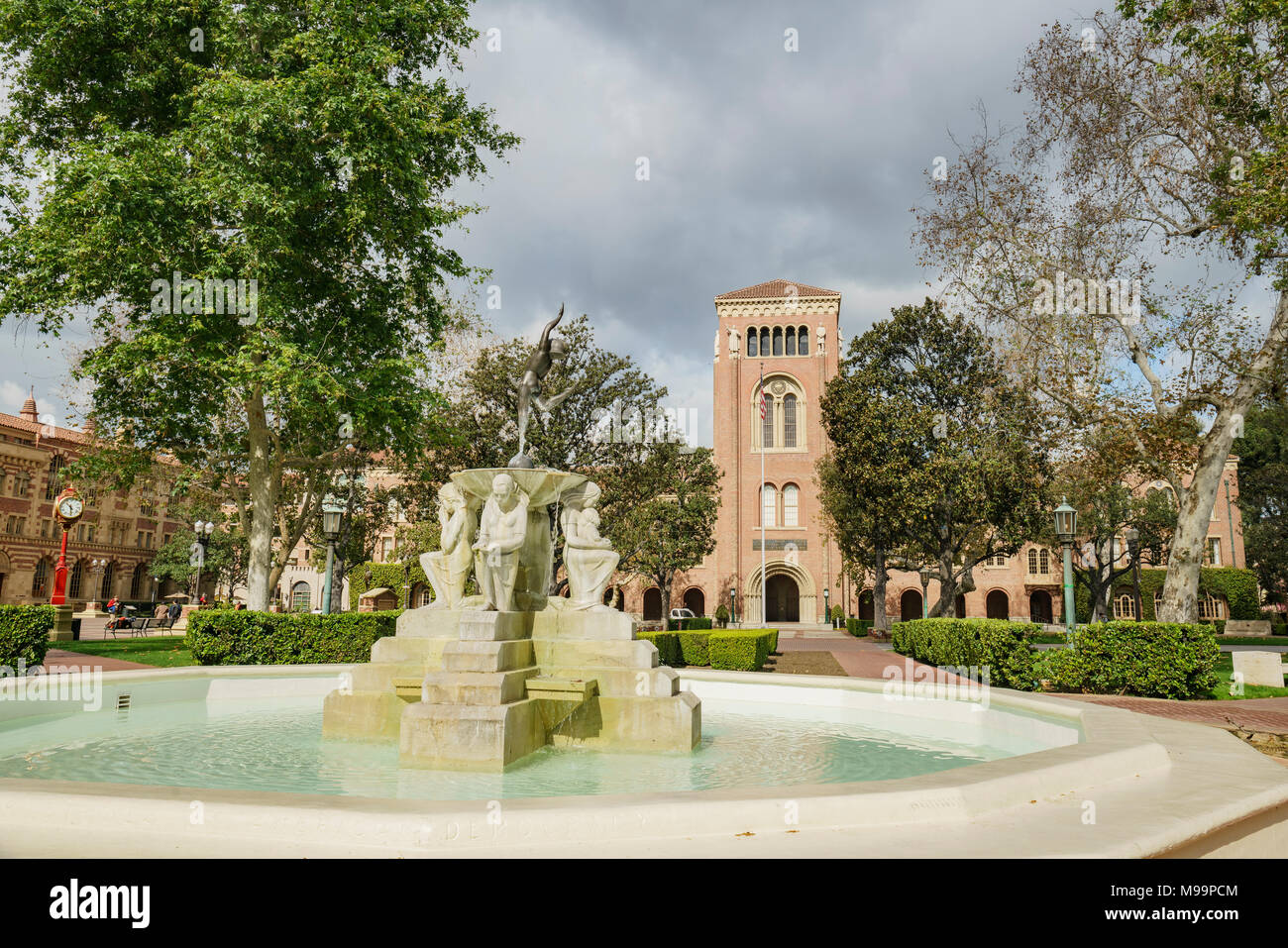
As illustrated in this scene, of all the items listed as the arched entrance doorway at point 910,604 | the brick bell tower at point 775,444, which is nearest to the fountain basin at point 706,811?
the brick bell tower at point 775,444

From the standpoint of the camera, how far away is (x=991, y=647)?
1357cm

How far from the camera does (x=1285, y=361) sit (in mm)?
15672

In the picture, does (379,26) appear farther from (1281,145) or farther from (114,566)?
(114,566)

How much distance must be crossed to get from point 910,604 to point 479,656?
49.4 m

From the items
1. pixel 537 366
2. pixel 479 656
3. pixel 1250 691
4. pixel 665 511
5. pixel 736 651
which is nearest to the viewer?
pixel 479 656

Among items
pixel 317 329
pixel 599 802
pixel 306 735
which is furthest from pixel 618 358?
pixel 599 802

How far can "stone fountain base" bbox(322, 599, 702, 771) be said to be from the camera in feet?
20.7

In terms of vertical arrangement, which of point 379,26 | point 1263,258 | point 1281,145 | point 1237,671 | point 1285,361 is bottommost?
point 1237,671

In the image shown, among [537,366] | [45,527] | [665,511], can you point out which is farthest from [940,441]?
[45,527]

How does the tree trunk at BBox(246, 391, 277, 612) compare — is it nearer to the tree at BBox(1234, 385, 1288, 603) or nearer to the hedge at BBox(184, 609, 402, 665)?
the hedge at BBox(184, 609, 402, 665)

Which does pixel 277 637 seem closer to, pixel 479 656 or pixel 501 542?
pixel 501 542
